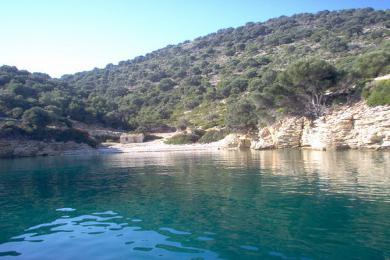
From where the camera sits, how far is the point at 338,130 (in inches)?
1981

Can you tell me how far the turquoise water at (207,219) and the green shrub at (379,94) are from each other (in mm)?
23150

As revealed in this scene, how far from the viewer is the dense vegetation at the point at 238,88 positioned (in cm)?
5934

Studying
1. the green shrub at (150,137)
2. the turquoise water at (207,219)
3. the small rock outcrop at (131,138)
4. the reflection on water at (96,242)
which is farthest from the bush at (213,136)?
the reflection on water at (96,242)

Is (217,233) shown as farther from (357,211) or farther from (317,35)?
(317,35)

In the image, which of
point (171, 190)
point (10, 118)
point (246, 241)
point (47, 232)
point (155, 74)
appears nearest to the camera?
point (246, 241)

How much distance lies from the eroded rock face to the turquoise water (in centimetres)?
2006

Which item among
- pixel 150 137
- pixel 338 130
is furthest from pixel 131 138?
pixel 338 130

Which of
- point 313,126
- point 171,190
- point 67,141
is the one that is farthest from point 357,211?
point 67,141

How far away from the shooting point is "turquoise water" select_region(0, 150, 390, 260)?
1127 cm

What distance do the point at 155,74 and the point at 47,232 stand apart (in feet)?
578

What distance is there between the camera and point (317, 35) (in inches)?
6363

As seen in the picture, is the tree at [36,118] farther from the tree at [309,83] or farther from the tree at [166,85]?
the tree at [166,85]

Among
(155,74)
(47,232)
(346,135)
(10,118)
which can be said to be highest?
(155,74)

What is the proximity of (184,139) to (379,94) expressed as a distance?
51255mm
